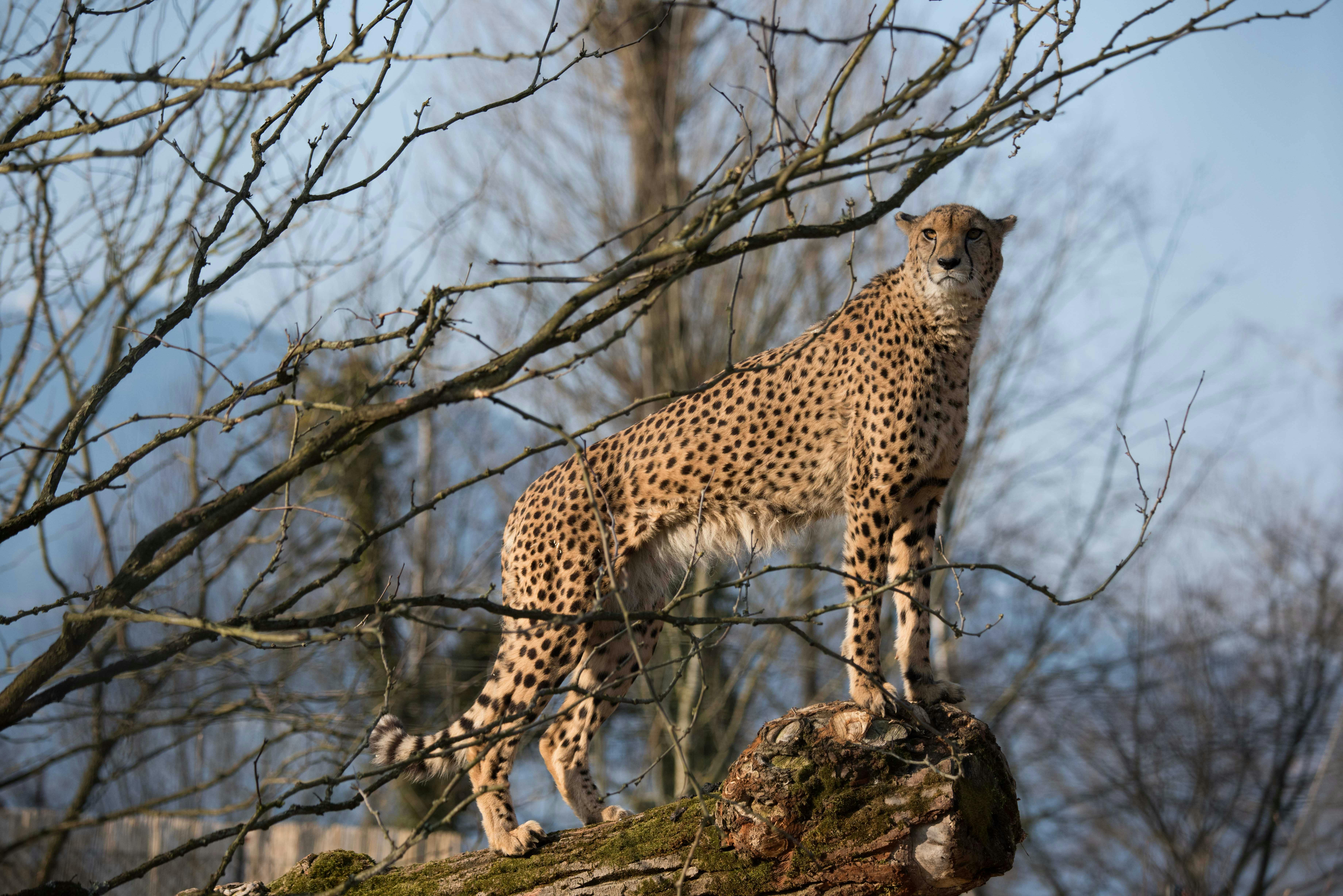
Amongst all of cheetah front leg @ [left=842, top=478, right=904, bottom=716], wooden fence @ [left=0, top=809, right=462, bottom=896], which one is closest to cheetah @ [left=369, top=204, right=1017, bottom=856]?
cheetah front leg @ [left=842, top=478, right=904, bottom=716]

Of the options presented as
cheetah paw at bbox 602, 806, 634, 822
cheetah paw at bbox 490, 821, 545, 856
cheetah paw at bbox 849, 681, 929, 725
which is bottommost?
cheetah paw at bbox 490, 821, 545, 856

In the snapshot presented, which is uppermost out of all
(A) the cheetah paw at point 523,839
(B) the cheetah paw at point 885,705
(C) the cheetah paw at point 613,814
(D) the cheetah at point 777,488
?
(D) the cheetah at point 777,488

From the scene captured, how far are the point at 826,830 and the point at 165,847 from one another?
11.3 metres

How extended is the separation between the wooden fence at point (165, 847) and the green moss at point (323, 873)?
752 centimetres

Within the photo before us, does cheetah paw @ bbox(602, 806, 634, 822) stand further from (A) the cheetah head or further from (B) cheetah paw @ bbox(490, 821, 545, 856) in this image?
(A) the cheetah head

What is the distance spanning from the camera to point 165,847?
1236cm

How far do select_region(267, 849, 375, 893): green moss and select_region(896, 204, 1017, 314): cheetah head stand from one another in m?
3.11

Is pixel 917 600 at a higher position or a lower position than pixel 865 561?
lower

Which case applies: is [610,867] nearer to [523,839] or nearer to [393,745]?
[523,839]

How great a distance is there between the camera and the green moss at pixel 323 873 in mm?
4062

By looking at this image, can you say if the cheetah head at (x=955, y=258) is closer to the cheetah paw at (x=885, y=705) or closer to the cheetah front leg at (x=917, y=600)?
the cheetah front leg at (x=917, y=600)

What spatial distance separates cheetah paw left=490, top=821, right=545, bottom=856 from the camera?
3.96m

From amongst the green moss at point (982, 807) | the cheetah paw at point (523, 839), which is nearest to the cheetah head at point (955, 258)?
the green moss at point (982, 807)

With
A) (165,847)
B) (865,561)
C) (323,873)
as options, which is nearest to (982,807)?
(865,561)
